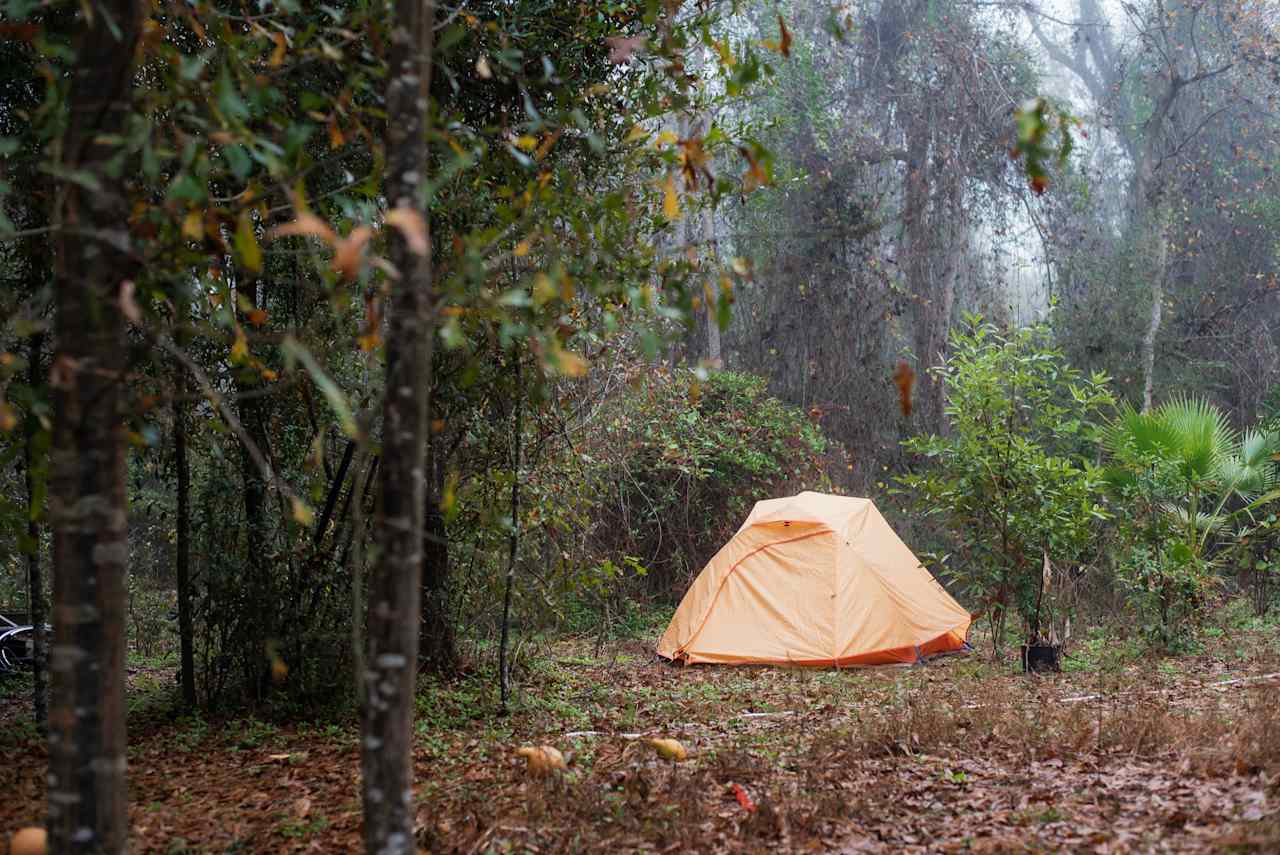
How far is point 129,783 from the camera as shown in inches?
189

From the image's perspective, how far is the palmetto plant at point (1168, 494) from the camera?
892 cm

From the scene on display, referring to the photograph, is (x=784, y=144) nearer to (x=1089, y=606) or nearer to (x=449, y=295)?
(x=1089, y=606)

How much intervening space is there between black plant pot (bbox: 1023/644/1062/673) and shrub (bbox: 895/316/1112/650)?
36 centimetres

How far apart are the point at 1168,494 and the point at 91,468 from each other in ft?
30.3

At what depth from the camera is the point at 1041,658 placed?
823 centimetres

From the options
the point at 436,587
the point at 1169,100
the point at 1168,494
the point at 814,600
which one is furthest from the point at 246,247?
the point at 1169,100

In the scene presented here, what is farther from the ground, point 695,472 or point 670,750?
point 695,472

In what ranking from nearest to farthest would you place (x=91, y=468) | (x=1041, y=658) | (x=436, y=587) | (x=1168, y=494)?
(x=91, y=468)
(x=436, y=587)
(x=1041, y=658)
(x=1168, y=494)

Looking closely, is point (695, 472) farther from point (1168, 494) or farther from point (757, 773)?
point (757, 773)

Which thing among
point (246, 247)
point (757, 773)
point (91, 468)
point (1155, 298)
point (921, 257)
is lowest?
point (757, 773)

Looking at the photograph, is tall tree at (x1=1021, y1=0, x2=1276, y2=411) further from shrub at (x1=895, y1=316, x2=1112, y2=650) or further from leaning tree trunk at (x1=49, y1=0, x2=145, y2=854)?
leaning tree trunk at (x1=49, y1=0, x2=145, y2=854)

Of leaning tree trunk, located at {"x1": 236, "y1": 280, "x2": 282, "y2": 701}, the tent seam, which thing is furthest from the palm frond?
leaning tree trunk, located at {"x1": 236, "y1": 280, "x2": 282, "y2": 701}

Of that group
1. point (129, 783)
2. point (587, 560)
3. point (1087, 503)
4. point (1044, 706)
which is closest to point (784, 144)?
point (1087, 503)

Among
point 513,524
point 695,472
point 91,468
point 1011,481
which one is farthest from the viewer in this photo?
point 695,472
